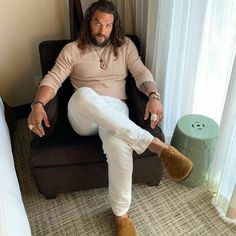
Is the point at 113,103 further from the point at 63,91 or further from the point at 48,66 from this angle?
the point at 48,66

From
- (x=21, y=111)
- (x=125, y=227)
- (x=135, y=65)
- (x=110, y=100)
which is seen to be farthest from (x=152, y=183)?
(x=21, y=111)

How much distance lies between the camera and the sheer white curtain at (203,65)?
1.36 metres

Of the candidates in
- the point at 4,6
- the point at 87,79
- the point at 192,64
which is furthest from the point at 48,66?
the point at 192,64

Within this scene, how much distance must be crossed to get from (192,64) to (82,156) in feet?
2.57

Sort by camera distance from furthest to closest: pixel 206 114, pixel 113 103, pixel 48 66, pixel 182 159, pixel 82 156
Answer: pixel 48 66 < pixel 206 114 < pixel 113 103 < pixel 82 156 < pixel 182 159

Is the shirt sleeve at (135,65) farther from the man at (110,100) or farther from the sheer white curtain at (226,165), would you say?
the sheer white curtain at (226,165)

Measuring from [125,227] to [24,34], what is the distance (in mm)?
1448

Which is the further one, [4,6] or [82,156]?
[4,6]

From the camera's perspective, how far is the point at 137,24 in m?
1.90

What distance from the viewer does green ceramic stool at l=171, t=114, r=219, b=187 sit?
1.56 m

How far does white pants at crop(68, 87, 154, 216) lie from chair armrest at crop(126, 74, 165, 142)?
15 cm

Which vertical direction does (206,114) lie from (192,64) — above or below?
below

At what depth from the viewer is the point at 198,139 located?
155cm

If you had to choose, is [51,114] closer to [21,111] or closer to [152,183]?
[152,183]
